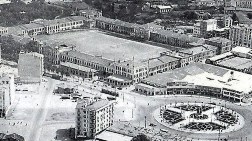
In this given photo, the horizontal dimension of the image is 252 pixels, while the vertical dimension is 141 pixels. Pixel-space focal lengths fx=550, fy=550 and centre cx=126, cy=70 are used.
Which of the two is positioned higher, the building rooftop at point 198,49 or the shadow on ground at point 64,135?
the building rooftop at point 198,49

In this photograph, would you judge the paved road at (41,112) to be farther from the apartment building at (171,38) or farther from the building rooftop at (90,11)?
the building rooftop at (90,11)

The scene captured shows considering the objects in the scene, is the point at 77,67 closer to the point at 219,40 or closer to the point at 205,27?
the point at 219,40

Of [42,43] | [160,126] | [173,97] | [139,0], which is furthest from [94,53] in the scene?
[139,0]

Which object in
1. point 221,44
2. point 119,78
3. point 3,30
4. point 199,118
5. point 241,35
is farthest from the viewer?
point 3,30

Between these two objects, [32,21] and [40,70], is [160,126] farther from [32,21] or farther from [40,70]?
[32,21]

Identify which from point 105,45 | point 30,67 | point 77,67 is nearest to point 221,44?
point 105,45

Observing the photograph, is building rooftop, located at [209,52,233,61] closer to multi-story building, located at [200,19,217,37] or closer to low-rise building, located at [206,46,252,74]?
low-rise building, located at [206,46,252,74]

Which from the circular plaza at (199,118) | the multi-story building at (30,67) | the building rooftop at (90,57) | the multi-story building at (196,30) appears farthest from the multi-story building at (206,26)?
the multi-story building at (30,67)
